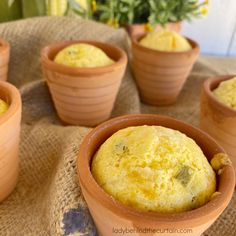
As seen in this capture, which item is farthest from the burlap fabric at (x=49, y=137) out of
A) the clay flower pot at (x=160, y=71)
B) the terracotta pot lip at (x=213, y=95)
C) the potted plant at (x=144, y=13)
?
the potted plant at (x=144, y=13)

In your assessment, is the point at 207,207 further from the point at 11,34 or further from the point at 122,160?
the point at 11,34

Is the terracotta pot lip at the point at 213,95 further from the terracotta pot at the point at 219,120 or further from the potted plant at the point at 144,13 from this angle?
the potted plant at the point at 144,13

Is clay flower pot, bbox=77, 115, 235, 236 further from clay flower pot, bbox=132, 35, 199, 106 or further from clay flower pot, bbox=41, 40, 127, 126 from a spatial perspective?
clay flower pot, bbox=132, 35, 199, 106

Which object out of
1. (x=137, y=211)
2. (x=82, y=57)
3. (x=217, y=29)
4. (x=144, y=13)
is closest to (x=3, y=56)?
(x=82, y=57)

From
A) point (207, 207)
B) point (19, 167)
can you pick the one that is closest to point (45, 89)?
point (19, 167)

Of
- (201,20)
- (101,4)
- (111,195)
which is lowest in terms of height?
(201,20)

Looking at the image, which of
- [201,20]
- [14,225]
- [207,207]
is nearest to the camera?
[207,207]
